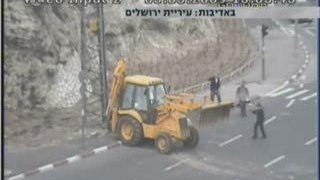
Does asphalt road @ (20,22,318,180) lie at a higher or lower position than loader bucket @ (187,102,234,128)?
lower

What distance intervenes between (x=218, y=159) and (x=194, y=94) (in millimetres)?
1787

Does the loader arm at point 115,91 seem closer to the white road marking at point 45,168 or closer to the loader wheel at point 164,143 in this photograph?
the loader wheel at point 164,143

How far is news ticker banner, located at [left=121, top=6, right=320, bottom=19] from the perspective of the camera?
10.3 meters

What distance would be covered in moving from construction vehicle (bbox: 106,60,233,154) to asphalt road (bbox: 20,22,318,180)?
0.81 feet

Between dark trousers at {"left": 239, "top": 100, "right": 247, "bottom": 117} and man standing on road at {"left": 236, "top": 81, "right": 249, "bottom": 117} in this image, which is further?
dark trousers at {"left": 239, "top": 100, "right": 247, "bottom": 117}

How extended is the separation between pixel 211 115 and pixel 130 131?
177 cm

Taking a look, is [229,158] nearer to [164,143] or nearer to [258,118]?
[164,143]

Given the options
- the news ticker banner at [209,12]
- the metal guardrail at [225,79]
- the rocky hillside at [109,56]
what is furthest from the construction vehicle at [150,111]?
the news ticker banner at [209,12]

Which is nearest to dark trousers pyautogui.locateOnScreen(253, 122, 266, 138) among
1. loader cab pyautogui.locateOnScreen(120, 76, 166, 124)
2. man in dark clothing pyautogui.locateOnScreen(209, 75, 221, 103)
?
man in dark clothing pyautogui.locateOnScreen(209, 75, 221, 103)

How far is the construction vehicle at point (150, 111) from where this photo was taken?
13961 mm

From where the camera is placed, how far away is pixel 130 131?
15.0 meters

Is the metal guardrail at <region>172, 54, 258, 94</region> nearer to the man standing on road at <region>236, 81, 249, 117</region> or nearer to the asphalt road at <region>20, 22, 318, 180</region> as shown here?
the man standing on road at <region>236, 81, 249, 117</region>

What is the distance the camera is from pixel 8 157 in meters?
14.4

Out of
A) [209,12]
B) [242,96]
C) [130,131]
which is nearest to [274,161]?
[242,96]
